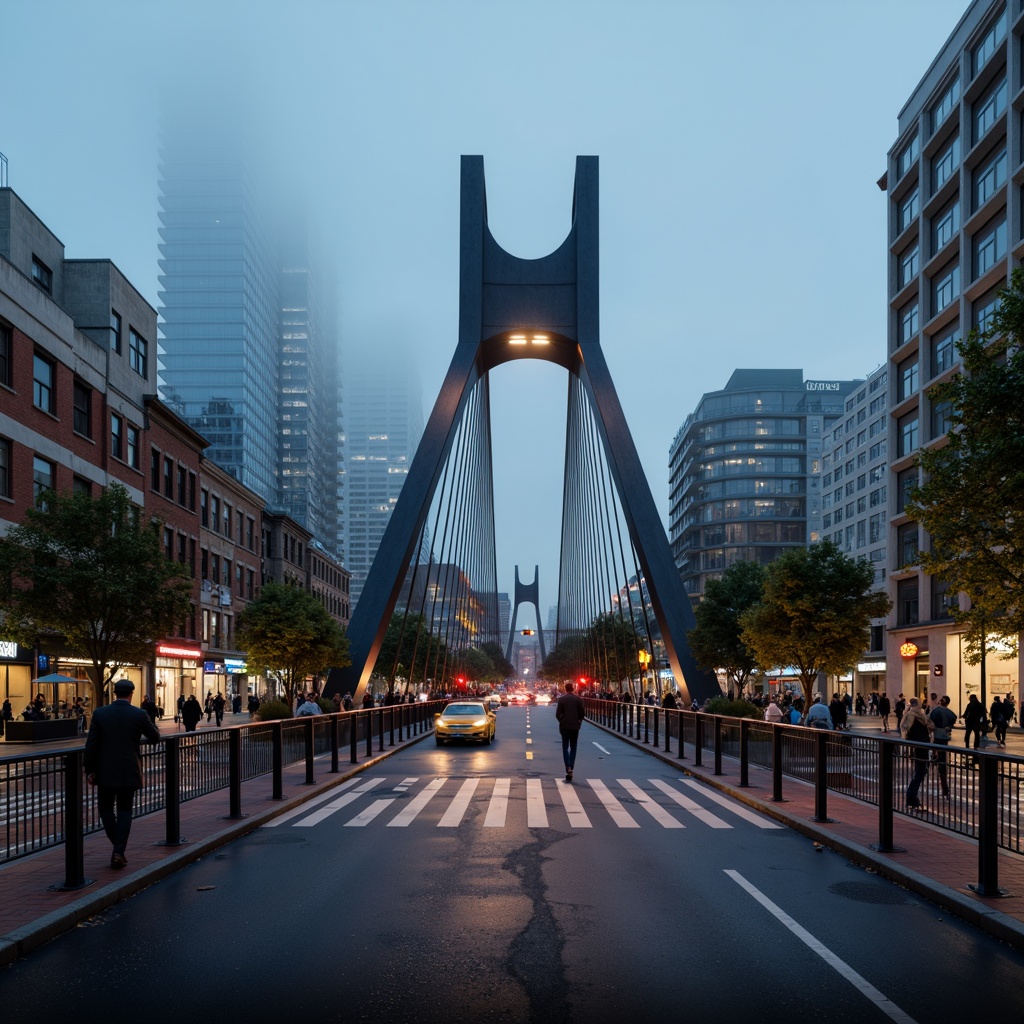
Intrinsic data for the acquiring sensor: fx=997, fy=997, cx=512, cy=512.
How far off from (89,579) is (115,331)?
68.1 feet

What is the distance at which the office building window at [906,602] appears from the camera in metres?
49.0

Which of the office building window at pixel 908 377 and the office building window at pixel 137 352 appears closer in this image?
the office building window at pixel 137 352

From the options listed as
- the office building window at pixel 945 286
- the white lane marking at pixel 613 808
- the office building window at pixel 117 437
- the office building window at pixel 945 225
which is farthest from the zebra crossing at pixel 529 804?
the office building window at pixel 945 225

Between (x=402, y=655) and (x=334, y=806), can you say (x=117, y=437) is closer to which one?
(x=334, y=806)

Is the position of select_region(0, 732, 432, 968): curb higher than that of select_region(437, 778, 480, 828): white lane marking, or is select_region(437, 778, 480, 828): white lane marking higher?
select_region(0, 732, 432, 968): curb

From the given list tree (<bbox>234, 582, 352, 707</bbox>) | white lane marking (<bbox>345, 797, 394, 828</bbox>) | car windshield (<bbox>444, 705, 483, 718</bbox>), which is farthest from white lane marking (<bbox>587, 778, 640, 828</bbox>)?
tree (<bbox>234, 582, 352, 707</bbox>)

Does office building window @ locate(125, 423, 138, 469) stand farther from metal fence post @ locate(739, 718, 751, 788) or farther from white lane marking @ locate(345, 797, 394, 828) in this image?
metal fence post @ locate(739, 718, 751, 788)

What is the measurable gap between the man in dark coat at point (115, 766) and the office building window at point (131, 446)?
36600 millimetres

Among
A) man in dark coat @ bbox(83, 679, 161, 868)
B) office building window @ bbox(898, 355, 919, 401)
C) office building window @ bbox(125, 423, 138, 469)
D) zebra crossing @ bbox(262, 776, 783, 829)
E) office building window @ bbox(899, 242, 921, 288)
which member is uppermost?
office building window @ bbox(899, 242, 921, 288)

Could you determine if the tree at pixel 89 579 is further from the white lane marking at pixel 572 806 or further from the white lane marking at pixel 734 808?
the white lane marking at pixel 734 808

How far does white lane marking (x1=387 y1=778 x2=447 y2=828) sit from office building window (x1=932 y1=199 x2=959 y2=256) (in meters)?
37.7

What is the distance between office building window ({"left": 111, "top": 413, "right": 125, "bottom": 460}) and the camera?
138 feet

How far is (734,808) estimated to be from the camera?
1474cm

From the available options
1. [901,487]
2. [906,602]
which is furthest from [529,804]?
[901,487]
